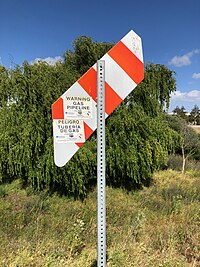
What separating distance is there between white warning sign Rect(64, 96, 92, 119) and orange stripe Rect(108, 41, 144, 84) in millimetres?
298

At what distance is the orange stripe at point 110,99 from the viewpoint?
1416mm

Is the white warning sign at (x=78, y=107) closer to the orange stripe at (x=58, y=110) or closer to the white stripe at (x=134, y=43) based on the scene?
the orange stripe at (x=58, y=110)

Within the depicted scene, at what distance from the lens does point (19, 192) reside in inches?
266

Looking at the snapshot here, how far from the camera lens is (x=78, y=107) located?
4.56 ft

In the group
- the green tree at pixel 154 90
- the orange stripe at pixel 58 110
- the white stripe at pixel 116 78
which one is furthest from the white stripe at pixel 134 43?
the green tree at pixel 154 90

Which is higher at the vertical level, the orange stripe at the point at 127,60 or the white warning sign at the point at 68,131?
the orange stripe at the point at 127,60

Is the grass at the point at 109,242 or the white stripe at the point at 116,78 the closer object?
the white stripe at the point at 116,78

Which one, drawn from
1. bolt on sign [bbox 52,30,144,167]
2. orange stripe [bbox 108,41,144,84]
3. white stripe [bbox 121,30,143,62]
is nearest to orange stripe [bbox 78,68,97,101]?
bolt on sign [bbox 52,30,144,167]

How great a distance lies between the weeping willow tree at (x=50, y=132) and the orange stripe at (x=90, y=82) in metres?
4.40

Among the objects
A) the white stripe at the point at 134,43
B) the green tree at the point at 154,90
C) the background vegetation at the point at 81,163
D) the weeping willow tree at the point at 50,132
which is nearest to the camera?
the white stripe at the point at 134,43

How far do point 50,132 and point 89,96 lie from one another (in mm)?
4662

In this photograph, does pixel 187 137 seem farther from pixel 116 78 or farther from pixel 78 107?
pixel 78 107

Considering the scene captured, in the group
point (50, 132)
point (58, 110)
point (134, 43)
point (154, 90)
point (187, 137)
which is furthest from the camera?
point (187, 137)

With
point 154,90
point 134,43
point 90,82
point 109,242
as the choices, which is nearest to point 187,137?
point 154,90
